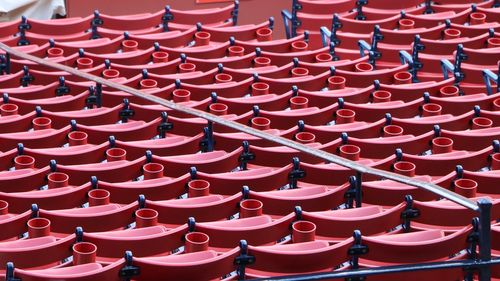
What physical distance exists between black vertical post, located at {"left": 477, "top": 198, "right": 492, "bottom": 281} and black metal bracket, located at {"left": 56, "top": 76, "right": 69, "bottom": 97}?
71.2 inches

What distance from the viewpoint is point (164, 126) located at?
3412 millimetres

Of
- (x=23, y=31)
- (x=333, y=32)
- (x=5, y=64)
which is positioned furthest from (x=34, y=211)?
(x=333, y=32)

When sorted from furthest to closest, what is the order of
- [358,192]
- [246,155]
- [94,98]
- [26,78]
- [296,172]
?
[26,78] < [94,98] < [246,155] < [296,172] < [358,192]

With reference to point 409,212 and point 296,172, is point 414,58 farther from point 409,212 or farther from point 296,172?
point 409,212

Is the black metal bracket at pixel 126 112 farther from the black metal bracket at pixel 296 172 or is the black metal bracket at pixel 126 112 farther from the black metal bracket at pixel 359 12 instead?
the black metal bracket at pixel 359 12

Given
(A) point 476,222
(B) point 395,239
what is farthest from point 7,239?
(A) point 476,222

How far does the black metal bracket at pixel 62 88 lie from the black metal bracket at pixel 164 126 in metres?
0.48

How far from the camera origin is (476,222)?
8.65 ft

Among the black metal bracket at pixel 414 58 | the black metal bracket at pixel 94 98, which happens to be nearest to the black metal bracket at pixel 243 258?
the black metal bracket at pixel 94 98

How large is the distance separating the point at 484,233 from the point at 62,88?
184 cm

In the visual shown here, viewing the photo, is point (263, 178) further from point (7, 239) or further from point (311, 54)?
point (311, 54)

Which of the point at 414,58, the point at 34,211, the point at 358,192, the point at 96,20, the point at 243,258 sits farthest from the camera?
the point at 96,20

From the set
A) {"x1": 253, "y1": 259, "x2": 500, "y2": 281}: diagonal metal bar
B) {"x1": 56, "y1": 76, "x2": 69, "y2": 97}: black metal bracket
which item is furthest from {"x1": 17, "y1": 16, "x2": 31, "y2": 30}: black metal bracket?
{"x1": 253, "y1": 259, "x2": 500, "y2": 281}: diagonal metal bar

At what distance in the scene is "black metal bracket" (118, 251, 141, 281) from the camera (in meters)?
2.40
